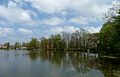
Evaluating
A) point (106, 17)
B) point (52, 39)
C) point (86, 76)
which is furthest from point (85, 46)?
point (86, 76)

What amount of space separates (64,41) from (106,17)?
95.0 metres

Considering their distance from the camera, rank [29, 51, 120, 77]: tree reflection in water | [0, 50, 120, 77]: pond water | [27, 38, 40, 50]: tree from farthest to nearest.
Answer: [27, 38, 40, 50]: tree → [29, 51, 120, 77]: tree reflection in water → [0, 50, 120, 77]: pond water

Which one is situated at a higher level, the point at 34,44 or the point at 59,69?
the point at 34,44

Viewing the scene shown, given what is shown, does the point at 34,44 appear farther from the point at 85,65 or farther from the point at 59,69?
the point at 59,69

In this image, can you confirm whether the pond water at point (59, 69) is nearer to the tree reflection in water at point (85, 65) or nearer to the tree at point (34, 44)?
the tree reflection in water at point (85, 65)

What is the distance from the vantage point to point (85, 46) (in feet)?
427

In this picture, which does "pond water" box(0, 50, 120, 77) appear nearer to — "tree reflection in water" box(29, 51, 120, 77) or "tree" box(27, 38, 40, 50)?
"tree reflection in water" box(29, 51, 120, 77)

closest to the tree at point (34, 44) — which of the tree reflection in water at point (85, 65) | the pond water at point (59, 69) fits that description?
the tree reflection in water at point (85, 65)

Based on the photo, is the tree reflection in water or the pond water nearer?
the pond water

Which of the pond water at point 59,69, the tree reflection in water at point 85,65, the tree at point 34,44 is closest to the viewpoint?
the pond water at point 59,69

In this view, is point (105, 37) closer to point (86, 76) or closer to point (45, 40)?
point (86, 76)

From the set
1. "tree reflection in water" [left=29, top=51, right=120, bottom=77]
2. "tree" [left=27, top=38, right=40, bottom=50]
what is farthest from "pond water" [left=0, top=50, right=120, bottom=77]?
"tree" [left=27, top=38, right=40, bottom=50]

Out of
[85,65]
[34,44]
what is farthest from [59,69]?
[34,44]

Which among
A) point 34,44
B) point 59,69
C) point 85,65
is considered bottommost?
point 59,69
